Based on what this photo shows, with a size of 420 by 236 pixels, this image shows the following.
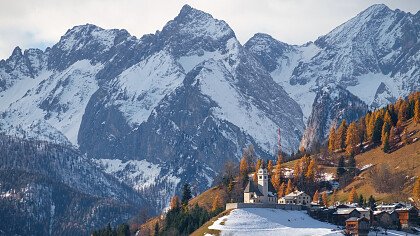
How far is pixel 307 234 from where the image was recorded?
200m

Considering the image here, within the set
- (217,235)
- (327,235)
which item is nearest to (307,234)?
(327,235)

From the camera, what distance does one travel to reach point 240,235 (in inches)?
7859

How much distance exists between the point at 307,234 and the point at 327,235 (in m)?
4.20

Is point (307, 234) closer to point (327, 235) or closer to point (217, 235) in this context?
point (327, 235)

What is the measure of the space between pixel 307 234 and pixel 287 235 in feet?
13.8

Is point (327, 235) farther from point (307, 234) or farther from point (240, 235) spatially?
point (240, 235)

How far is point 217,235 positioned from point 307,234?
19.0 metres

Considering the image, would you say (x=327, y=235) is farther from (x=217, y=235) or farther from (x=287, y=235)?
(x=217, y=235)

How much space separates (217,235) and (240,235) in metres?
4.85

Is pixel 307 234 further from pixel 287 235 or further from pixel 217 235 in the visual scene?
pixel 217 235

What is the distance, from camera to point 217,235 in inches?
7864

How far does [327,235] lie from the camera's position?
198625mm

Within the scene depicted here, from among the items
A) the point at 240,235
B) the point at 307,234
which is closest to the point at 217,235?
the point at 240,235
